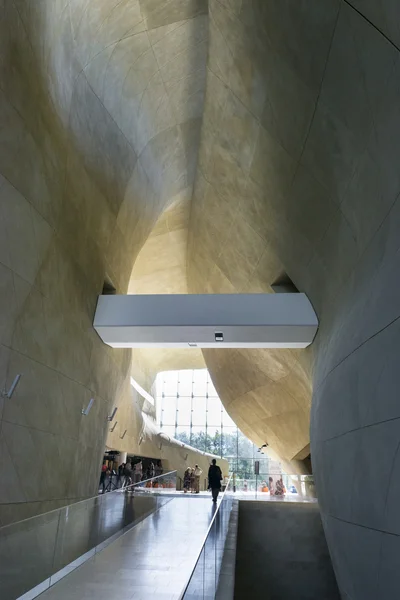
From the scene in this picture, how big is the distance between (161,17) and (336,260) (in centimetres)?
737

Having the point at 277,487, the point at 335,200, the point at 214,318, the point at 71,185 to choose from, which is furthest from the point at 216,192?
the point at 277,487

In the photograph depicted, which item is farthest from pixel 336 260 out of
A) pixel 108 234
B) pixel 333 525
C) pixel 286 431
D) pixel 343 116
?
pixel 286 431

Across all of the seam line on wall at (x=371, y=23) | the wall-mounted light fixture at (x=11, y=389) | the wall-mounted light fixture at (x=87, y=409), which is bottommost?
the wall-mounted light fixture at (x=11, y=389)

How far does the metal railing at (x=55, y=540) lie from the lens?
527cm

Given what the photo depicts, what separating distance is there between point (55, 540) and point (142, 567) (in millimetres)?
1453

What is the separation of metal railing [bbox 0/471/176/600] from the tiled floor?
0.65 feet

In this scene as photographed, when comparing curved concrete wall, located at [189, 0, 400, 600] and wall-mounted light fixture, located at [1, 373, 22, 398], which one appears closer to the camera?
curved concrete wall, located at [189, 0, 400, 600]

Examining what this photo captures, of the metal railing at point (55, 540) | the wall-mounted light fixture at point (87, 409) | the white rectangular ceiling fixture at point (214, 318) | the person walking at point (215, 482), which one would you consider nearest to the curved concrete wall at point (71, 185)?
the wall-mounted light fixture at point (87, 409)

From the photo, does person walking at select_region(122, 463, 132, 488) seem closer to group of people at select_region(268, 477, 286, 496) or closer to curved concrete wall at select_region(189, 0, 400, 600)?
group of people at select_region(268, 477, 286, 496)

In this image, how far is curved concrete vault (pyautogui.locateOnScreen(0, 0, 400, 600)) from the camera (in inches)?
233

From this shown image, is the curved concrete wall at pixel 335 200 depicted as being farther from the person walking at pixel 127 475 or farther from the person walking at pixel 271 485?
the person walking at pixel 271 485

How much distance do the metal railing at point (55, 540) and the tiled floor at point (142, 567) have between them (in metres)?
0.20

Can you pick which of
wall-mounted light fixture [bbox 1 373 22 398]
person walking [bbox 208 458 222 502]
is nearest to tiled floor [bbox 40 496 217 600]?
person walking [bbox 208 458 222 502]

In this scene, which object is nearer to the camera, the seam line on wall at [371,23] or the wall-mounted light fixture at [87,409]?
the seam line on wall at [371,23]
